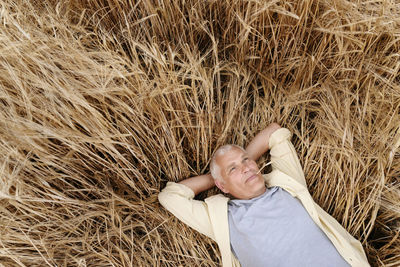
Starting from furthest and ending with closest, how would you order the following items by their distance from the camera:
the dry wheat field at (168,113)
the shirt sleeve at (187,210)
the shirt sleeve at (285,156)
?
the shirt sleeve at (285,156) → the shirt sleeve at (187,210) → the dry wheat field at (168,113)

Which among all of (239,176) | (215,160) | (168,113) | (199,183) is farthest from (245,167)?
(168,113)

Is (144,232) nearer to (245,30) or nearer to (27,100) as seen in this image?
(27,100)

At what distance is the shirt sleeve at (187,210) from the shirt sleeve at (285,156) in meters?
0.47

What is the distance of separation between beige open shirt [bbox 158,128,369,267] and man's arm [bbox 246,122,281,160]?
6 cm

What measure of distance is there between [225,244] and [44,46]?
125cm

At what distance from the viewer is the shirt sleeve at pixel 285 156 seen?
5.89 ft

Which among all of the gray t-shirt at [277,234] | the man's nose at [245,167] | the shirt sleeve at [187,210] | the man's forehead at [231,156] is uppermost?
the man's forehead at [231,156]

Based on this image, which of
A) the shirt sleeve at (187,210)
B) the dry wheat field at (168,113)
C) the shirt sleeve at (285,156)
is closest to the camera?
the dry wheat field at (168,113)

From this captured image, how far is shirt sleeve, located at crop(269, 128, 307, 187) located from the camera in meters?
1.79

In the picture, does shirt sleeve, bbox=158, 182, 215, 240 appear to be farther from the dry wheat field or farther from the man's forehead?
the man's forehead

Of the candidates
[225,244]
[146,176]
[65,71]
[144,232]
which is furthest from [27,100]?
[225,244]

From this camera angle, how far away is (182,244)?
5.65 feet

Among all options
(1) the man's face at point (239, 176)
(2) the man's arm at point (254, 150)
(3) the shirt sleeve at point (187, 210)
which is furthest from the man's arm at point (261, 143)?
(3) the shirt sleeve at point (187, 210)

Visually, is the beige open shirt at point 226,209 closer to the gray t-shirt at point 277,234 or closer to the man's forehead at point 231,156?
the gray t-shirt at point 277,234
